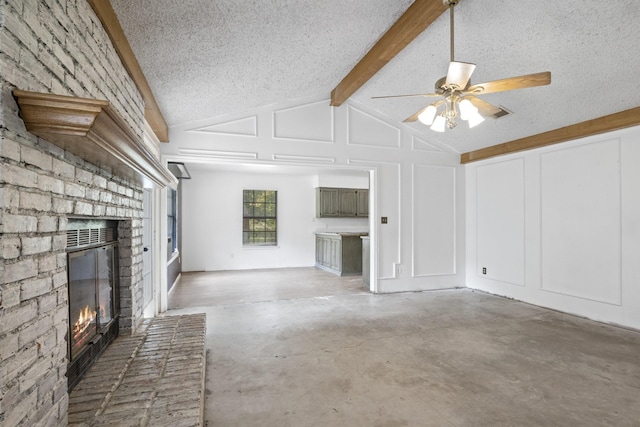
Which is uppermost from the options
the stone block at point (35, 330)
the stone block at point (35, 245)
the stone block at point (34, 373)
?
the stone block at point (35, 245)

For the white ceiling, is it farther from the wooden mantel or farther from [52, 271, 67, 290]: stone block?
[52, 271, 67, 290]: stone block

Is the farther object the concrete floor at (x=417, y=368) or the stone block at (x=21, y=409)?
the concrete floor at (x=417, y=368)

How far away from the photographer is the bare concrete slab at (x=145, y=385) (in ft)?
5.11

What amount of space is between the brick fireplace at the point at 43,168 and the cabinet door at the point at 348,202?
260 inches

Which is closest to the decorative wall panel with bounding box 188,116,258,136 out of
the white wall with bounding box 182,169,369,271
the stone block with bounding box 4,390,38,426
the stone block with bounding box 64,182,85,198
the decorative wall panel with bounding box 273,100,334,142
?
the decorative wall panel with bounding box 273,100,334,142

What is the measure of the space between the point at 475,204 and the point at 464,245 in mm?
742

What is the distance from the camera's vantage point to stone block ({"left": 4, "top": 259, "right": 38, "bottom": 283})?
112 centimetres

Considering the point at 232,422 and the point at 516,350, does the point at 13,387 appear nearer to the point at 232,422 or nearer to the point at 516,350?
the point at 232,422

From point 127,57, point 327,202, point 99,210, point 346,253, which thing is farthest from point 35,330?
point 327,202

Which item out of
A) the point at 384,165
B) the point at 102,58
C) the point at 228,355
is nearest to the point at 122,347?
the point at 228,355

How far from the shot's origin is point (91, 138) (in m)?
1.30

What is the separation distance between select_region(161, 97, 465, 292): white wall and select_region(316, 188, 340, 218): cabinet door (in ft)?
9.45

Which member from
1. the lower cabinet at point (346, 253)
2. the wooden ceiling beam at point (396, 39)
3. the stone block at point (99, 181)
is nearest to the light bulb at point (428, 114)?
the wooden ceiling beam at point (396, 39)

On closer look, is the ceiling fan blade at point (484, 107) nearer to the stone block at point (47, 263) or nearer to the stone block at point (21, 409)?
the stone block at point (47, 263)
